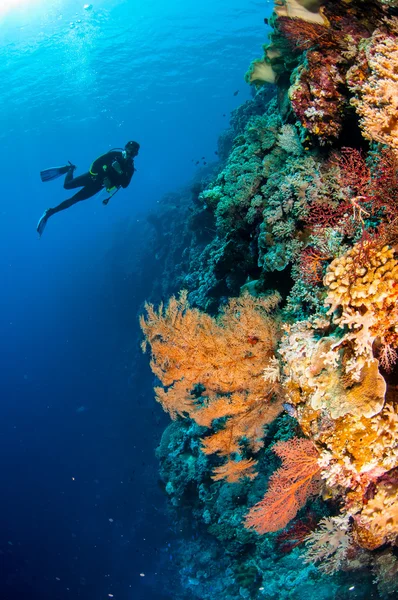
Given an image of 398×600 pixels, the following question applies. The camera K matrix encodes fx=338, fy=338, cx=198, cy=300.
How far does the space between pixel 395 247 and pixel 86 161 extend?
91846mm

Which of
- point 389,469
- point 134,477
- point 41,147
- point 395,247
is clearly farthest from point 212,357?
point 41,147

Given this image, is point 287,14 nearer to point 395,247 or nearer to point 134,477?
point 395,247

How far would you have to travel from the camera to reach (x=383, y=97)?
296 cm

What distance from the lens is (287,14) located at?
165 inches

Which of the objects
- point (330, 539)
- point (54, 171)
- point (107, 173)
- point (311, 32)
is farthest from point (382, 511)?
point (54, 171)

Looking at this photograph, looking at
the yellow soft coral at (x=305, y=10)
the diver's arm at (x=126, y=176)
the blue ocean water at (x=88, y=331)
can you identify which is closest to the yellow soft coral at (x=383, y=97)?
the yellow soft coral at (x=305, y=10)

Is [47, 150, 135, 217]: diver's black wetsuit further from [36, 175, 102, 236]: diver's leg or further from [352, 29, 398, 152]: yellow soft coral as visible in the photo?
[352, 29, 398, 152]: yellow soft coral

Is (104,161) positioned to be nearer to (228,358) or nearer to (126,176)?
(126,176)

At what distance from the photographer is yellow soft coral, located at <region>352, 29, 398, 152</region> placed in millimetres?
2916

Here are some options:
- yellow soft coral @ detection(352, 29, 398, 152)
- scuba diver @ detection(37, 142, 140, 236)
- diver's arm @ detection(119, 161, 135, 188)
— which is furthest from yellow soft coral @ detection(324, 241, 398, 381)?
diver's arm @ detection(119, 161, 135, 188)

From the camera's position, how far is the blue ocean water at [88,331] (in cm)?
1977

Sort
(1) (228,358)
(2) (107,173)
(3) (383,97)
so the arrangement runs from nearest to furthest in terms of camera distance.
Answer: (3) (383,97) < (1) (228,358) < (2) (107,173)

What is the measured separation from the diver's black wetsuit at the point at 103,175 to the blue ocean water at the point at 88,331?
1341 cm

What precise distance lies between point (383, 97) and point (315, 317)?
6.82ft
